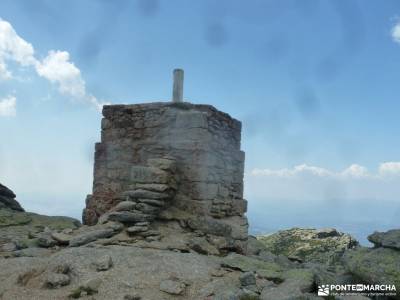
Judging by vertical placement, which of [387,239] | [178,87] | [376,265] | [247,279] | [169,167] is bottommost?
[247,279]

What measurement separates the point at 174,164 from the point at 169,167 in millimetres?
205

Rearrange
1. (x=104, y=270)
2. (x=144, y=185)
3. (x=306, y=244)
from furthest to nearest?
1. (x=306, y=244)
2. (x=144, y=185)
3. (x=104, y=270)

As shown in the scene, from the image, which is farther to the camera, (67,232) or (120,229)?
(67,232)

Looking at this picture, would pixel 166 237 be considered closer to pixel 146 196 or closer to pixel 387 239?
pixel 146 196

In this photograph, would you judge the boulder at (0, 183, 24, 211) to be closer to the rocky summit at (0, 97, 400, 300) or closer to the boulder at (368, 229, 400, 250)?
the rocky summit at (0, 97, 400, 300)

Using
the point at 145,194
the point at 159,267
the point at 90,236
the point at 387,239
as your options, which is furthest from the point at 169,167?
the point at 387,239

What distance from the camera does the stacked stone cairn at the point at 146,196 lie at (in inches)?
317

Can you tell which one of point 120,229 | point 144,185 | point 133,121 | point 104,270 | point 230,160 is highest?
point 133,121

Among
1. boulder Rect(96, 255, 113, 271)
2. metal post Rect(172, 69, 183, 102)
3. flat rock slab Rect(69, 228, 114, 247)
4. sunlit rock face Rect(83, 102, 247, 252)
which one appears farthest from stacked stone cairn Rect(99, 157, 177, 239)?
metal post Rect(172, 69, 183, 102)

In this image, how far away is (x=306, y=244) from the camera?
14062mm

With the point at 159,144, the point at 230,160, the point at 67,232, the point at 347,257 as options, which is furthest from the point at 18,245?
the point at 347,257

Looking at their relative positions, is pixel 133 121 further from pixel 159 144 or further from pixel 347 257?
pixel 347 257

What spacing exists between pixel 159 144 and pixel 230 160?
1.70 m

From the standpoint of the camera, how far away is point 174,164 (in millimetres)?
8836
